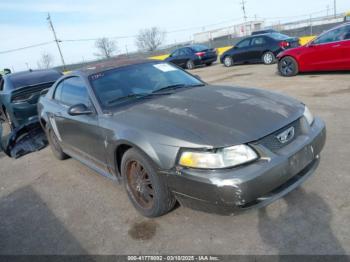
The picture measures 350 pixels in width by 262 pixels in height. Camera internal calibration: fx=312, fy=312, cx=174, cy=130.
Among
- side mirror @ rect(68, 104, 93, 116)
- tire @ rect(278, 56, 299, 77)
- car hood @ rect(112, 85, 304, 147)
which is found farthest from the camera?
tire @ rect(278, 56, 299, 77)

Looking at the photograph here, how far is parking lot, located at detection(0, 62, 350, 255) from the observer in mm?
2619

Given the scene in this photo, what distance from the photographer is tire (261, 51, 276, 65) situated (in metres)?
14.0

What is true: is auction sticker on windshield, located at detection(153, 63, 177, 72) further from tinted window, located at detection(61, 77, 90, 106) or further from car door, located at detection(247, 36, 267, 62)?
car door, located at detection(247, 36, 267, 62)

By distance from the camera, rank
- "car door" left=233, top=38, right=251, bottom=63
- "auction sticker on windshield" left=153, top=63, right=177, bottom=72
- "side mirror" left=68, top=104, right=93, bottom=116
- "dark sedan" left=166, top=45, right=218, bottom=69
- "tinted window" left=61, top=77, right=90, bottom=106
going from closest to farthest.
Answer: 1. "side mirror" left=68, top=104, right=93, bottom=116
2. "tinted window" left=61, top=77, right=90, bottom=106
3. "auction sticker on windshield" left=153, top=63, right=177, bottom=72
4. "car door" left=233, top=38, right=251, bottom=63
5. "dark sedan" left=166, top=45, right=218, bottom=69

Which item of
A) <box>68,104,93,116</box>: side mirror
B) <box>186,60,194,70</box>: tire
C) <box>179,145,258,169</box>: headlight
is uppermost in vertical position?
<box>68,104,93,116</box>: side mirror

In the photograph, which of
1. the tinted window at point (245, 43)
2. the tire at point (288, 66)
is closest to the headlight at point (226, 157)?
the tire at point (288, 66)

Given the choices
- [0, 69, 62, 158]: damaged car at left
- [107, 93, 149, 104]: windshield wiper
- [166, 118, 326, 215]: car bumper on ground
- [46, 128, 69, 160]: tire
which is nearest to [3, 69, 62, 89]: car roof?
[0, 69, 62, 158]: damaged car at left

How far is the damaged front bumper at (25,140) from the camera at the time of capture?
6.21 m

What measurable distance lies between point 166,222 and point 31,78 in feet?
20.2

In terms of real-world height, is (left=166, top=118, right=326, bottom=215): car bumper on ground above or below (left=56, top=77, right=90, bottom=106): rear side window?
below

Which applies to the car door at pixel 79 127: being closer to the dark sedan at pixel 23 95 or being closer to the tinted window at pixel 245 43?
the dark sedan at pixel 23 95

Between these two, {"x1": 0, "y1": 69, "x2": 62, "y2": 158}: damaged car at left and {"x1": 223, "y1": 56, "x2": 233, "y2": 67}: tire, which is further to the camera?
{"x1": 223, "y1": 56, "x2": 233, "y2": 67}: tire

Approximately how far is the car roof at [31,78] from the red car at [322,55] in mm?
6947

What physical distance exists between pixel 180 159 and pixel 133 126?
664 millimetres
